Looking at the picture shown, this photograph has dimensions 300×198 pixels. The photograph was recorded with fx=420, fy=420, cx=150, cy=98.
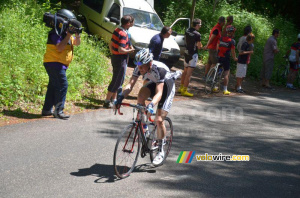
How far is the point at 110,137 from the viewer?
7.99m

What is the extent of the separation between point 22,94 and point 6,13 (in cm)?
466

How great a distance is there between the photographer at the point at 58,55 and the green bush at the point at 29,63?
941 mm

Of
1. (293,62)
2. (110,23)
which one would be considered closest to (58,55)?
(110,23)

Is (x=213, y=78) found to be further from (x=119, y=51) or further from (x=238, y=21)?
(x=238, y=21)

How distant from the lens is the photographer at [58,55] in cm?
828

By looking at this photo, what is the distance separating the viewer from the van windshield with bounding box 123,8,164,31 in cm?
1548

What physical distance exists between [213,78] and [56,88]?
5.98 metres

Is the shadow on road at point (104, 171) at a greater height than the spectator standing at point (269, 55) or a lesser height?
lesser

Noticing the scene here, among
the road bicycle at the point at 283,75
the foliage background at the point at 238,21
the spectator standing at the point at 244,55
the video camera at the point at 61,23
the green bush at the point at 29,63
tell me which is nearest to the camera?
the video camera at the point at 61,23

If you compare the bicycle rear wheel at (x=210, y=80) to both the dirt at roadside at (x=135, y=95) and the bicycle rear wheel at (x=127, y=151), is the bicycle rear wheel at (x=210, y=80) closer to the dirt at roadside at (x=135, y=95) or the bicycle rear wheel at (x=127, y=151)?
the dirt at roadside at (x=135, y=95)

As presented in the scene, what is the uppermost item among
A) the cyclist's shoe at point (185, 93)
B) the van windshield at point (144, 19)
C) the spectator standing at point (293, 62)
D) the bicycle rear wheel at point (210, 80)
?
the van windshield at point (144, 19)

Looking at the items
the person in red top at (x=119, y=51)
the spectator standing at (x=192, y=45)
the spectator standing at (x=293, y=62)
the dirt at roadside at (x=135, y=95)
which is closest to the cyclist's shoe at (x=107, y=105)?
the person in red top at (x=119, y=51)

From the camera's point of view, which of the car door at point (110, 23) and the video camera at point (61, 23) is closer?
the video camera at point (61, 23)

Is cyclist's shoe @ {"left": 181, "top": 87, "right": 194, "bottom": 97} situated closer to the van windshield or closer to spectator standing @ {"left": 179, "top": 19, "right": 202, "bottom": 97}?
spectator standing @ {"left": 179, "top": 19, "right": 202, "bottom": 97}
